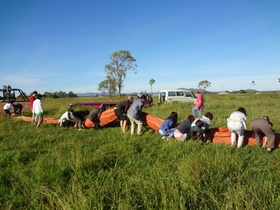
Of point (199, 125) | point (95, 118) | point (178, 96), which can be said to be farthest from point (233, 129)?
point (178, 96)

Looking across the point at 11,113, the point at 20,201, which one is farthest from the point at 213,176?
the point at 11,113

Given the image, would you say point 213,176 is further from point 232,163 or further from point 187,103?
point 187,103

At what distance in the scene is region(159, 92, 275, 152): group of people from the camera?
16.9 feet

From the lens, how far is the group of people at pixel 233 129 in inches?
203

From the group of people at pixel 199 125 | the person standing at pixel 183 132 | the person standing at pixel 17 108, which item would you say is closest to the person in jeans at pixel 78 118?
the group of people at pixel 199 125

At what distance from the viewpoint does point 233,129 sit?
5426mm

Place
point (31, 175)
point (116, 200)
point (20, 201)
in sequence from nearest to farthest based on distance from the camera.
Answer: point (116, 200) < point (20, 201) < point (31, 175)

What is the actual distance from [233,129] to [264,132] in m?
0.71

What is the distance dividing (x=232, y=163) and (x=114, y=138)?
373 cm

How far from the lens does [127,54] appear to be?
→ 123 ft

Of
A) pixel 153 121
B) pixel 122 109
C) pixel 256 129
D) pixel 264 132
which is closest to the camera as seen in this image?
pixel 264 132

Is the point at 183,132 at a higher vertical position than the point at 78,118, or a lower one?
lower

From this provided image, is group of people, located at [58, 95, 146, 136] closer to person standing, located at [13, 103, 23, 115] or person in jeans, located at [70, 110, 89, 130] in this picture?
person in jeans, located at [70, 110, 89, 130]

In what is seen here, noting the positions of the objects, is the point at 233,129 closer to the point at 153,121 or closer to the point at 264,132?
the point at 264,132
